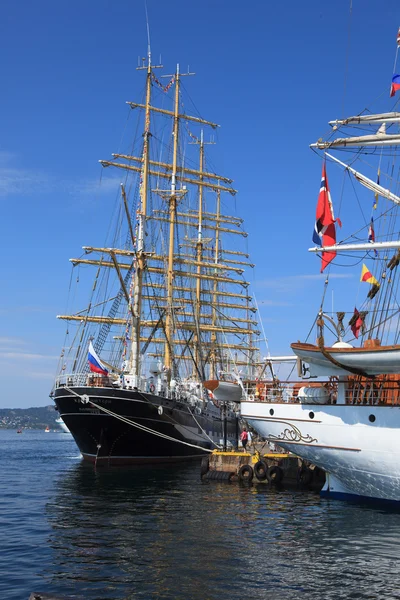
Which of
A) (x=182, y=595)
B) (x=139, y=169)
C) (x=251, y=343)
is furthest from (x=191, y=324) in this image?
(x=182, y=595)

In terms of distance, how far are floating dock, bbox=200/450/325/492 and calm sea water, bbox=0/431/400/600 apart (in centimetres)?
214

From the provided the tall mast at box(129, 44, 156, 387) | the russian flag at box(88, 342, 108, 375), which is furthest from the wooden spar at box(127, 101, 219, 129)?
the russian flag at box(88, 342, 108, 375)

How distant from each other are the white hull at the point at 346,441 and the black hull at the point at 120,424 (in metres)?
13.2

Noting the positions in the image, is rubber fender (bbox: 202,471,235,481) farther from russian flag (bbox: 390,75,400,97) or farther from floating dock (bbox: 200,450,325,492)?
russian flag (bbox: 390,75,400,97)

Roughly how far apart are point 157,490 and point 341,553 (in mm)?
14726

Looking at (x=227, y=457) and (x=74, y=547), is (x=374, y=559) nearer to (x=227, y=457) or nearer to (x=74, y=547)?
(x=74, y=547)

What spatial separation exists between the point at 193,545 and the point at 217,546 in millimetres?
685

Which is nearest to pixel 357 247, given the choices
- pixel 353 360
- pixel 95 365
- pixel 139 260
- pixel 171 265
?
pixel 353 360

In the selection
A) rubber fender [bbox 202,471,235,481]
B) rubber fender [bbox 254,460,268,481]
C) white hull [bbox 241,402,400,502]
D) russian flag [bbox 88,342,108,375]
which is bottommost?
rubber fender [bbox 202,471,235,481]

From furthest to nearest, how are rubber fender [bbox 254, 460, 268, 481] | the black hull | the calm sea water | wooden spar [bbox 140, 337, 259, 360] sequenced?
wooden spar [bbox 140, 337, 259, 360]
the black hull
rubber fender [bbox 254, 460, 268, 481]
the calm sea water

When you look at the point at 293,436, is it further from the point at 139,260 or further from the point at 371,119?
the point at 139,260

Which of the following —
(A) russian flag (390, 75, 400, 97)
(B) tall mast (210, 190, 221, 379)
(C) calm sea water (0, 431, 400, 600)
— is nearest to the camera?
(C) calm sea water (0, 431, 400, 600)

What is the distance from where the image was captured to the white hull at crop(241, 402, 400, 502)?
956 inches

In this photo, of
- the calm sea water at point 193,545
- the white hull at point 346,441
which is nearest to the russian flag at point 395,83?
the white hull at point 346,441
